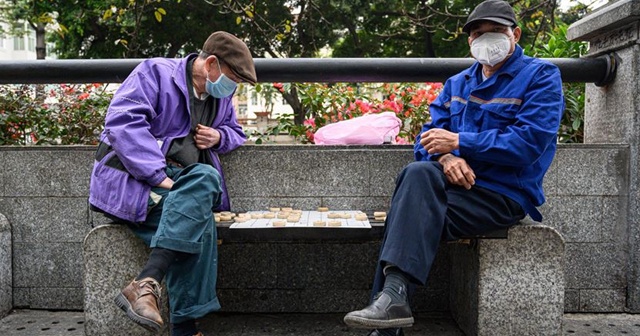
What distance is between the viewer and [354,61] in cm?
400

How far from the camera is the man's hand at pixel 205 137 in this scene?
332 centimetres

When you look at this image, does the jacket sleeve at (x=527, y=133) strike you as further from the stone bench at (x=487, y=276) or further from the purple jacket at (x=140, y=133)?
the purple jacket at (x=140, y=133)

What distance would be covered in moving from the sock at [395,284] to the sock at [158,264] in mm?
1060

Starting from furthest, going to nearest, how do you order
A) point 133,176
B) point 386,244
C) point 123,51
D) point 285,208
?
point 123,51, point 285,208, point 133,176, point 386,244

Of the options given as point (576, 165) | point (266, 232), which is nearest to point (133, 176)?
point (266, 232)

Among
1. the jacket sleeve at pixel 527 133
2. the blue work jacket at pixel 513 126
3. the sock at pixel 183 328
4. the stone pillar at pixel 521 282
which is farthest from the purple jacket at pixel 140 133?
the stone pillar at pixel 521 282

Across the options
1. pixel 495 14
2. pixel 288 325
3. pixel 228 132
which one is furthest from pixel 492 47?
pixel 288 325

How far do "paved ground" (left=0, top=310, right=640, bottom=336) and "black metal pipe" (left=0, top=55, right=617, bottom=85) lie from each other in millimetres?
1636

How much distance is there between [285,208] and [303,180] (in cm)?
23

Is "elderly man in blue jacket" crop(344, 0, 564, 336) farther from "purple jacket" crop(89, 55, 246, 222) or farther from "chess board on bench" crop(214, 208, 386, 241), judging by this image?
"purple jacket" crop(89, 55, 246, 222)

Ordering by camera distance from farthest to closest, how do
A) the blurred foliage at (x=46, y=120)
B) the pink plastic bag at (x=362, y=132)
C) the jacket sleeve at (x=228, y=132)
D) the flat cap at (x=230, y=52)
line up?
the blurred foliage at (x=46, y=120)
the pink plastic bag at (x=362, y=132)
the jacket sleeve at (x=228, y=132)
the flat cap at (x=230, y=52)

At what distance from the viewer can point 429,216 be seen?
2768 millimetres

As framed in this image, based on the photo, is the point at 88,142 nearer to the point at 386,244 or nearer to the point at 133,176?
the point at 133,176

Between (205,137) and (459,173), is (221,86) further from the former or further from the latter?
(459,173)
